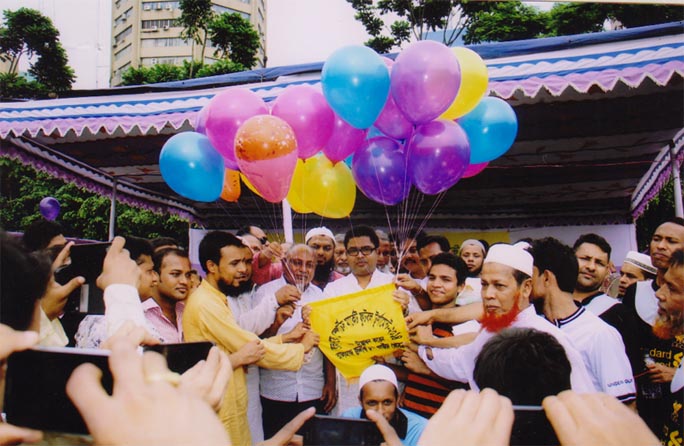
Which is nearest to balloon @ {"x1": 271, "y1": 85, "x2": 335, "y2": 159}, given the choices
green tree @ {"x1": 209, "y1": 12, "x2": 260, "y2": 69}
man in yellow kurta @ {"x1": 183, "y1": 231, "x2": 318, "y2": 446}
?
man in yellow kurta @ {"x1": 183, "y1": 231, "x2": 318, "y2": 446}

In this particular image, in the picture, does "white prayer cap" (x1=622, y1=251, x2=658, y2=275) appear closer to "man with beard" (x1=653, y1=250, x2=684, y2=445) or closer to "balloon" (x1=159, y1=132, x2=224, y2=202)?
"man with beard" (x1=653, y1=250, x2=684, y2=445)

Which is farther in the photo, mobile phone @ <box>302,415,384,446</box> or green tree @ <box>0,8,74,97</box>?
green tree @ <box>0,8,74,97</box>

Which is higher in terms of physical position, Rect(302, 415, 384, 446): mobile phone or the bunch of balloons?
the bunch of balloons

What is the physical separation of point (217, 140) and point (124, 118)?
59.7 inches

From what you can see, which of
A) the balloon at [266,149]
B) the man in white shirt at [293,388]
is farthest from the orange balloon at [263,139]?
the man in white shirt at [293,388]

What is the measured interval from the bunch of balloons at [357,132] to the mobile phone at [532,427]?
202 cm

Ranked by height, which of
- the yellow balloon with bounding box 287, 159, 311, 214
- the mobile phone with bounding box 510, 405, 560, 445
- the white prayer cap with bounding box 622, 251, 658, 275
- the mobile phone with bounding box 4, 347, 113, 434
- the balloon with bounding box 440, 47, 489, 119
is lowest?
the mobile phone with bounding box 510, 405, 560, 445

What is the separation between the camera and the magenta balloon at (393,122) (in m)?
2.74

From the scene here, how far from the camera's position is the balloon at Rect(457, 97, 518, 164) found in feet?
9.23

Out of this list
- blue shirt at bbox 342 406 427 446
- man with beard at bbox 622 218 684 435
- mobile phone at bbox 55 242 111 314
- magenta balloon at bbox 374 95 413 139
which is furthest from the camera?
magenta balloon at bbox 374 95 413 139

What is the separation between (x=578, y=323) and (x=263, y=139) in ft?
5.61

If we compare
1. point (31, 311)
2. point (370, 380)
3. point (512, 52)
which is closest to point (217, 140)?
point (370, 380)

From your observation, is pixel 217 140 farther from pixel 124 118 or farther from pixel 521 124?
pixel 521 124

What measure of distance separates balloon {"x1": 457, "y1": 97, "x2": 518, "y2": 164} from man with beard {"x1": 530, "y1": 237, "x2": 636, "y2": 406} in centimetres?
72
